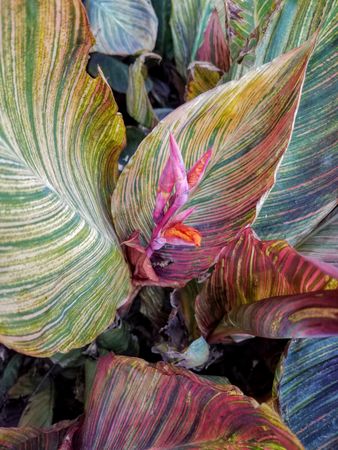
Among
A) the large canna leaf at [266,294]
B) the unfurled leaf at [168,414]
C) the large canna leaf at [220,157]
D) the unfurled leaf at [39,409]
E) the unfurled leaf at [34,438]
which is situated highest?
the large canna leaf at [220,157]

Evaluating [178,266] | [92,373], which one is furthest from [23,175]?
[92,373]

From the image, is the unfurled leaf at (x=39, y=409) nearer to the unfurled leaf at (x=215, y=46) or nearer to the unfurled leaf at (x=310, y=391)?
the unfurled leaf at (x=310, y=391)

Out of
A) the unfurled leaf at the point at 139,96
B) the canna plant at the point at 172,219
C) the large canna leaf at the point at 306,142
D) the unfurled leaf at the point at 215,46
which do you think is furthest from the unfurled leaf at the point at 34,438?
the unfurled leaf at the point at 215,46

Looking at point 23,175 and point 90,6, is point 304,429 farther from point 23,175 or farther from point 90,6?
point 90,6

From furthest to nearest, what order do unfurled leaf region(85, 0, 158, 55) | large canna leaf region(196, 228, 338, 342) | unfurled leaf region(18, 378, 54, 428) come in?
unfurled leaf region(85, 0, 158, 55) < unfurled leaf region(18, 378, 54, 428) < large canna leaf region(196, 228, 338, 342)

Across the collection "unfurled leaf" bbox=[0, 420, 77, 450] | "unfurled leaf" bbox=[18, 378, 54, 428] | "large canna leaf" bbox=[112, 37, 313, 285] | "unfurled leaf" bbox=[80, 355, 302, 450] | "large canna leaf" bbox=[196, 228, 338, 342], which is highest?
"large canna leaf" bbox=[112, 37, 313, 285]

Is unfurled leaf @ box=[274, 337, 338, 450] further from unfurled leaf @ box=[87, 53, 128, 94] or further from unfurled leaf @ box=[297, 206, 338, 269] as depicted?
unfurled leaf @ box=[87, 53, 128, 94]

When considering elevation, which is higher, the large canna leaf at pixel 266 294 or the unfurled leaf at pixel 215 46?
the unfurled leaf at pixel 215 46

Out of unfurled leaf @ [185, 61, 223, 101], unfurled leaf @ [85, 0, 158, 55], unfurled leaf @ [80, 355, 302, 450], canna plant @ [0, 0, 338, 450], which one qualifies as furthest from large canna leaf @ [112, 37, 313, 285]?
unfurled leaf @ [85, 0, 158, 55]
